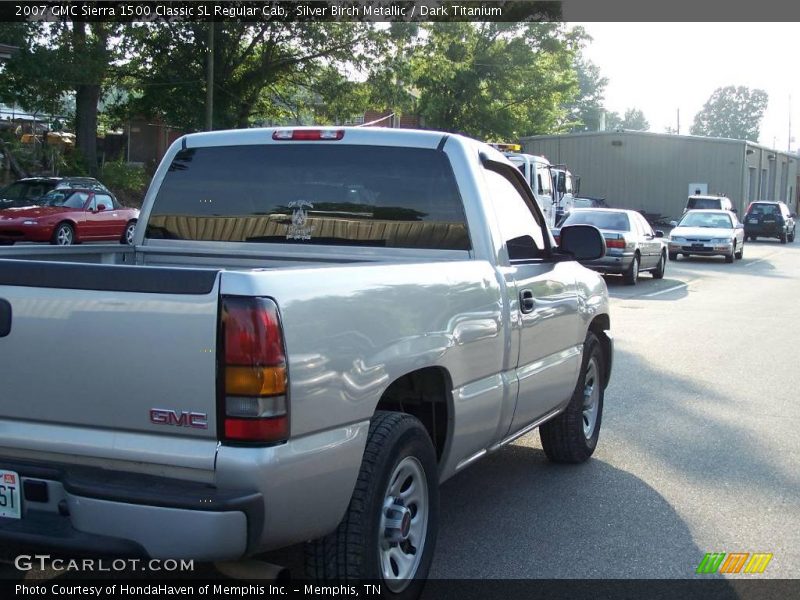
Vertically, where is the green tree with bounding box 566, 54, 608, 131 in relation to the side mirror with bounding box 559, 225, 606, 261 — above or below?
above

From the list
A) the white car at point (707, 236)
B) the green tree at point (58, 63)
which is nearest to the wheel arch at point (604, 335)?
the white car at point (707, 236)

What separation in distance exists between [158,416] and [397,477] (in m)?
1.10

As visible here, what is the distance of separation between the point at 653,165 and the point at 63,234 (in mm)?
39236

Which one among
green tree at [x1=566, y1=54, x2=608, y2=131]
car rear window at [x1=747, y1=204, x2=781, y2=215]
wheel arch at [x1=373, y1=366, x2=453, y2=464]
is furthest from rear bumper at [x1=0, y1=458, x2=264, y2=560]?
green tree at [x1=566, y1=54, x2=608, y2=131]

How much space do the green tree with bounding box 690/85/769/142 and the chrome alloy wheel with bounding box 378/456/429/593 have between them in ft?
598

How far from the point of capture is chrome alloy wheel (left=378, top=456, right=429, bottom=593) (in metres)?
3.85

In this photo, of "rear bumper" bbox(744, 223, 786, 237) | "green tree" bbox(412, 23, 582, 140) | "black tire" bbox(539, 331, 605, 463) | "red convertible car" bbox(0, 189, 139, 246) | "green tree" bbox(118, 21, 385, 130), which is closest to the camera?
"black tire" bbox(539, 331, 605, 463)

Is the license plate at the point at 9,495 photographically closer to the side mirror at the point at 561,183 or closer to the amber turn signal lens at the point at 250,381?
the amber turn signal lens at the point at 250,381

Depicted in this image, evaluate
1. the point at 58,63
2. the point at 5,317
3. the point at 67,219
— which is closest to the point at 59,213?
the point at 67,219

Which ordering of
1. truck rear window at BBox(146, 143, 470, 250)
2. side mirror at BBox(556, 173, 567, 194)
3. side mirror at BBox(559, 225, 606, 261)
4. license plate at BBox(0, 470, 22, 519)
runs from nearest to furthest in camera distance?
license plate at BBox(0, 470, 22, 519), truck rear window at BBox(146, 143, 470, 250), side mirror at BBox(559, 225, 606, 261), side mirror at BBox(556, 173, 567, 194)

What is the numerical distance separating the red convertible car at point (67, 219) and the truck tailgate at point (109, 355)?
18865 mm

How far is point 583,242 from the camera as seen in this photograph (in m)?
5.71

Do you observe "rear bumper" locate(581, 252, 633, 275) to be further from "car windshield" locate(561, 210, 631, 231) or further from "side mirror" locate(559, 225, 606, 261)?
"side mirror" locate(559, 225, 606, 261)

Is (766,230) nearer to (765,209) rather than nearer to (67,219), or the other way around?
(765,209)
